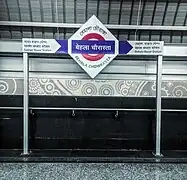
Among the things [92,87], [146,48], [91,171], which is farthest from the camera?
[92,87]

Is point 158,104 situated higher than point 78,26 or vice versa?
point 78,26

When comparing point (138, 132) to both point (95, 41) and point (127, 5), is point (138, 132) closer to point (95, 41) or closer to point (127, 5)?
point (95, 41)

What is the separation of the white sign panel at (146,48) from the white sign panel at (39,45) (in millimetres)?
1207

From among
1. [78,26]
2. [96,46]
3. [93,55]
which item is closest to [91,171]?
[93,55]

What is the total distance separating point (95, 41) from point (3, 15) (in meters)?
1.59

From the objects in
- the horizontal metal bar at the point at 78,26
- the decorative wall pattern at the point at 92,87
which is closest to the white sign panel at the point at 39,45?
the horizontal metal bar at the point at 78,26

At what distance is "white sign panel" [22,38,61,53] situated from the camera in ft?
14.2

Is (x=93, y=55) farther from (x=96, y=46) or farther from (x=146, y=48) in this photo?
(x=146, y=48)

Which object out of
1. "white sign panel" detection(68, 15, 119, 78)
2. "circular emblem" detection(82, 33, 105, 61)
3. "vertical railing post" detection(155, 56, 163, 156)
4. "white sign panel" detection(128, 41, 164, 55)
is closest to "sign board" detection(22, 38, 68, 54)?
"white sign panel" detection(68, 15, 119, 78)

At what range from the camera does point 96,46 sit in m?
4.52

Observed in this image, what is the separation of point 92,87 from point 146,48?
44.8 inches

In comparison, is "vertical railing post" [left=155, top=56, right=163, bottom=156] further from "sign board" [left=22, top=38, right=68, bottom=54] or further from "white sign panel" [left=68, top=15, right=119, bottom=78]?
"sign board" [left=22, top=38, right=68, bottom=54]

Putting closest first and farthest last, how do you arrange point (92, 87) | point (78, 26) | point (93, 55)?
point (93, 55) → point (78, 26) → point (92, 87)

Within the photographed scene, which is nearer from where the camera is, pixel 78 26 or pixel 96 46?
pixel 96 46
